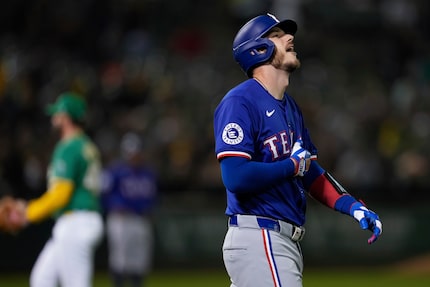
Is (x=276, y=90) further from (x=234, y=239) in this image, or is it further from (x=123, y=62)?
(x=123, y=62)

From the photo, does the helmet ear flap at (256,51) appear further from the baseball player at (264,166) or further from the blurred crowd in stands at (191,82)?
the blurred crowd in stands at (191,82)

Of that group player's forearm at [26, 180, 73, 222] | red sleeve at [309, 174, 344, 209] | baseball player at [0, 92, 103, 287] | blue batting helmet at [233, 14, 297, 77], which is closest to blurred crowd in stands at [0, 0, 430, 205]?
baseball player at [0, 92, 103, 287]

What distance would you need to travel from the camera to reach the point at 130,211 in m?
14.4

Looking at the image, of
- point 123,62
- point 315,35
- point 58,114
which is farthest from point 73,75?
point 58,114

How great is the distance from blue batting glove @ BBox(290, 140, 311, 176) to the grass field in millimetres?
9156

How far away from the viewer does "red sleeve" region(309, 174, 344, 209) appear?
5668mm

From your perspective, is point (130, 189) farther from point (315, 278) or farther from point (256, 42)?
point (256, 42)

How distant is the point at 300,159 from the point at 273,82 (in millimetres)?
511

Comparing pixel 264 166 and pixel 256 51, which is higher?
pixel 256 51

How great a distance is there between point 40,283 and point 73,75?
929cm

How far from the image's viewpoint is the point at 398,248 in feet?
55.9

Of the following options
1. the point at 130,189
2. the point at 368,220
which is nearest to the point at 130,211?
the point at 130,189

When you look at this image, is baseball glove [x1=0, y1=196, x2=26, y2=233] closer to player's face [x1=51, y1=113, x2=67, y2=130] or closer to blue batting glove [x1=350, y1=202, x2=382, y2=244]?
player's face [x1=51, y1=113, x2=67, y2=130]

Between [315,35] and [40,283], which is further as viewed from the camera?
[315,35]
